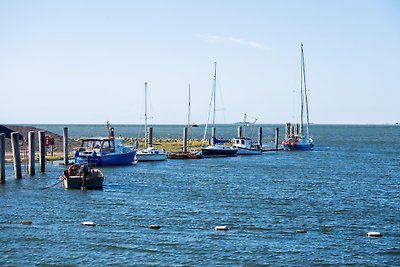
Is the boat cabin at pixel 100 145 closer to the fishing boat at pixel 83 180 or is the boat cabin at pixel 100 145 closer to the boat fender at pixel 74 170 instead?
the boat fender at pixel 74 170

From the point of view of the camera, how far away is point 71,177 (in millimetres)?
44938

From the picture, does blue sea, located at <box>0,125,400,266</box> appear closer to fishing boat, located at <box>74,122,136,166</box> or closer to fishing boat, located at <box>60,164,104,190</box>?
fishing boat, located at <box>60,164,104,190</box>

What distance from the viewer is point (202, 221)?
3300cm

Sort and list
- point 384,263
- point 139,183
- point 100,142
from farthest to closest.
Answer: point 100,142, point 139,183, point 384,263

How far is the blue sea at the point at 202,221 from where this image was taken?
85.7ft

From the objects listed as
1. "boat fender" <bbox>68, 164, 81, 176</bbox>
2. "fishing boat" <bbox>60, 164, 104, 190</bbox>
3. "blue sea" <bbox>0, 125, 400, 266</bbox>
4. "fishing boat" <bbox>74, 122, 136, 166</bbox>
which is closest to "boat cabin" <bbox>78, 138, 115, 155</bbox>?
"fishing boat" <bbox>74, 122, 136, 166</bbox>

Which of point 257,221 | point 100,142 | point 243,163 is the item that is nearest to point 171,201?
point 257,221

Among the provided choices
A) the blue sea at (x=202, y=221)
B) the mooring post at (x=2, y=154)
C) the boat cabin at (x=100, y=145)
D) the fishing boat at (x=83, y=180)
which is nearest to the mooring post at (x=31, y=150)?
the blue sea at (x=202, y=221)

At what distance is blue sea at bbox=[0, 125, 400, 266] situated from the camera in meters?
26.1

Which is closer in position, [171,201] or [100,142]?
[171,201]

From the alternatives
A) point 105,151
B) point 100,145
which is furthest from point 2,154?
point 105,151

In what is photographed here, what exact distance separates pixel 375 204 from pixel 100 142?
32769 millimetres

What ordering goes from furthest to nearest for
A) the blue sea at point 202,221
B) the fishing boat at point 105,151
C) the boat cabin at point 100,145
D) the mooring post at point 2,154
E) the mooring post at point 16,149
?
the boat cabin at point 100,145, the fishing boat at point 105,151, the mooring post at point 16,149, the mooring post at point 2,154, the blue sea at point 202,221

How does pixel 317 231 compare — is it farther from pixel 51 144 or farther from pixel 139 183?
pixel 51 144
